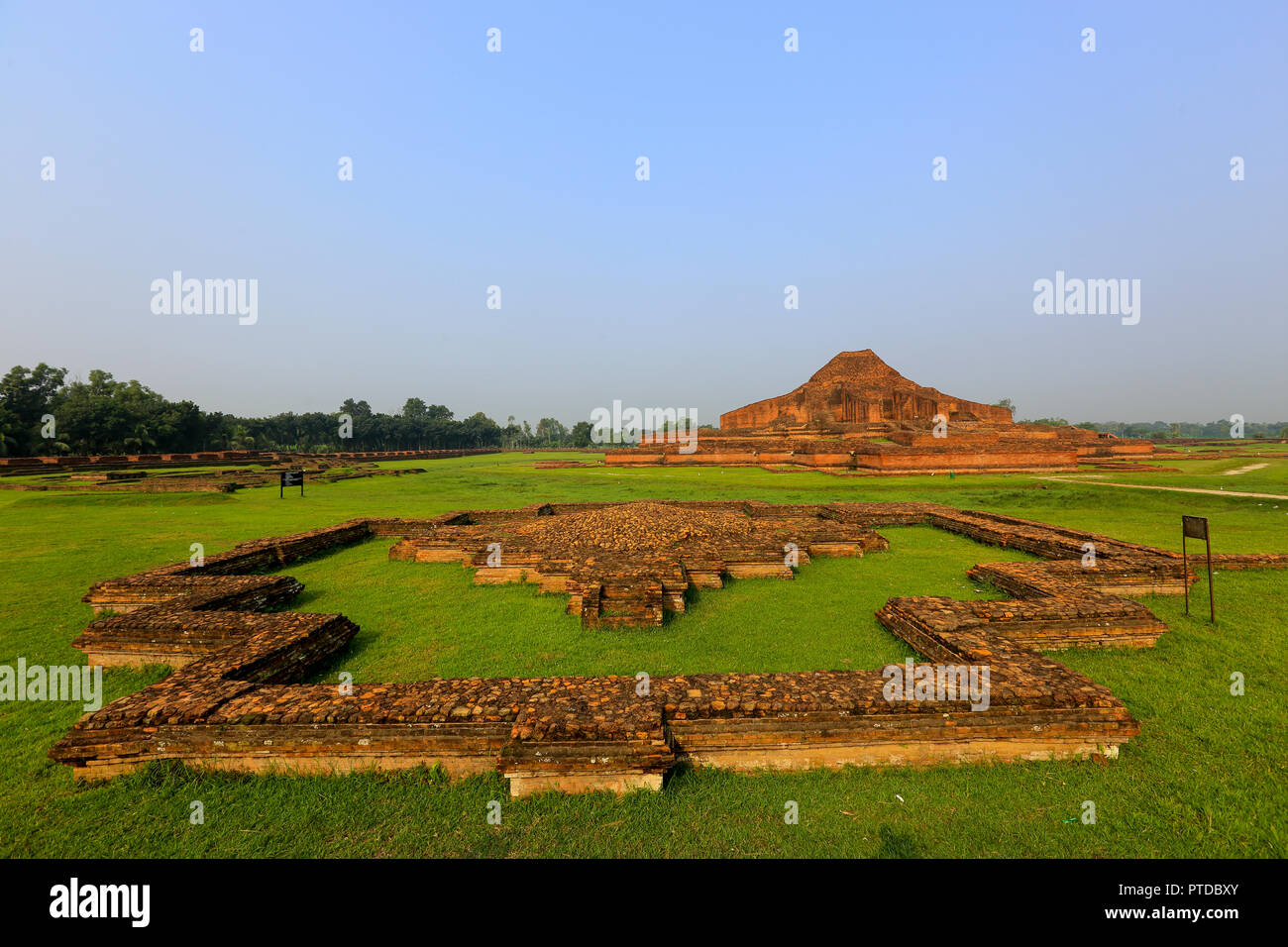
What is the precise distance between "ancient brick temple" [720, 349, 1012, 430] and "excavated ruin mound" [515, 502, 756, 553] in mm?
40869

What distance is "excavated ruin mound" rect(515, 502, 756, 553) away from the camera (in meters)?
8.34

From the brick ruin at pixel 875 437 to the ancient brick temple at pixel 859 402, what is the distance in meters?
0.11

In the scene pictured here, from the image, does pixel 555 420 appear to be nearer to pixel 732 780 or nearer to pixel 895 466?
pixel 895 466

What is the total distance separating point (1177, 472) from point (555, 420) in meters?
144

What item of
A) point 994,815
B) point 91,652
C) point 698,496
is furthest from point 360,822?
point 698,496

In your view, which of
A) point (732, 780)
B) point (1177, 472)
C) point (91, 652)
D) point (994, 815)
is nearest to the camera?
point (994, 815)

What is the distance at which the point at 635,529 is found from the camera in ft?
29.0

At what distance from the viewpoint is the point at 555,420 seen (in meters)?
156

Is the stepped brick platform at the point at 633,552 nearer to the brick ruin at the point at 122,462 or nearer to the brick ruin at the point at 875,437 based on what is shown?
the brick ruin at the point at 875,437

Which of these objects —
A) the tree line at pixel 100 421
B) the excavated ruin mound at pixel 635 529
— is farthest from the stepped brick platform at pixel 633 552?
the tree line at pixel 100 421

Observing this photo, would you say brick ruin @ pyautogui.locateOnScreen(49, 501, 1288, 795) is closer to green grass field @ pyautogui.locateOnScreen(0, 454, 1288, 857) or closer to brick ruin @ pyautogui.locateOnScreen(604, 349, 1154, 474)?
green grass field @ pyautogui.locateOnScreen(0, 454, 1288, 857)

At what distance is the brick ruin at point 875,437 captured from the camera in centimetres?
2852

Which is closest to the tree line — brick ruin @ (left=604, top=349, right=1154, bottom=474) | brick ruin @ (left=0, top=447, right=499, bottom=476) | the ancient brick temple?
brick ruin @ (left=0, top=447, right=499, bottom=476)
